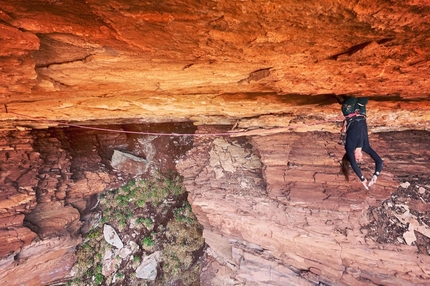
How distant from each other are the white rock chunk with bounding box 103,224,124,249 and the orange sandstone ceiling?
4.35 meters

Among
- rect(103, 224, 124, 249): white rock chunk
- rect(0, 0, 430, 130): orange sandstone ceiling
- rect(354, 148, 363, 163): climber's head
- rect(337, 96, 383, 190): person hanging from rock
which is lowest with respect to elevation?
rect(103, 224, 124, 249): white rock chunk

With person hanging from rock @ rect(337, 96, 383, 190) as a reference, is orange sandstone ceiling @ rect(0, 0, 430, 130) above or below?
above

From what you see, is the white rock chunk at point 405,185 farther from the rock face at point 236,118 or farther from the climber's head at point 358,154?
the climber's head at point 358,154

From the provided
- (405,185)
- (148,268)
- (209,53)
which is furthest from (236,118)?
(148,268)

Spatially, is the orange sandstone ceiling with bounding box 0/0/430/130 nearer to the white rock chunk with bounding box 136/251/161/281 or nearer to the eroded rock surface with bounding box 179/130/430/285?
the eroded rock surface with bounding box 179/130/430/285

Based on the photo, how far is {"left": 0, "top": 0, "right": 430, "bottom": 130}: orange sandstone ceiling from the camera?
201cm

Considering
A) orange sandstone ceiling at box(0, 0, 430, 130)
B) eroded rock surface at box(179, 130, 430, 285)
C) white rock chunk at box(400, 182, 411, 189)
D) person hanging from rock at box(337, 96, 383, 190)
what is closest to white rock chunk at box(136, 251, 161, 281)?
eroded rock surface at box(179, 130, 430, 285)

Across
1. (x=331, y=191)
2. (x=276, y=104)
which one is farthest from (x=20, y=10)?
(x=331, y=191)

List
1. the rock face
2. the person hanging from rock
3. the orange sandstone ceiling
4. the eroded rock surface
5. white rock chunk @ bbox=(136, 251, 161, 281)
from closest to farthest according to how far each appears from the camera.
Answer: the orange sandstone ceiling, the rock face, the person hanging from rock, the eroded rock surface, white rock chunk @ bbox=(136, 251, 161, 281)

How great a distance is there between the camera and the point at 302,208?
6141 mm

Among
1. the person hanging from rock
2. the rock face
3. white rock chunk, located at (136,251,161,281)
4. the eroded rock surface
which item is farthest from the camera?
white rock chunk, located at (136,251,161,281)

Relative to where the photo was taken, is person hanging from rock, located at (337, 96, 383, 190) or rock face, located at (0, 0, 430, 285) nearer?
rock face, located at (0, 0, 430, 285)

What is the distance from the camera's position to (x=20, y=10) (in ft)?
6.34

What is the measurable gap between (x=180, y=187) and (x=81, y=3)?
7083 millimetres
